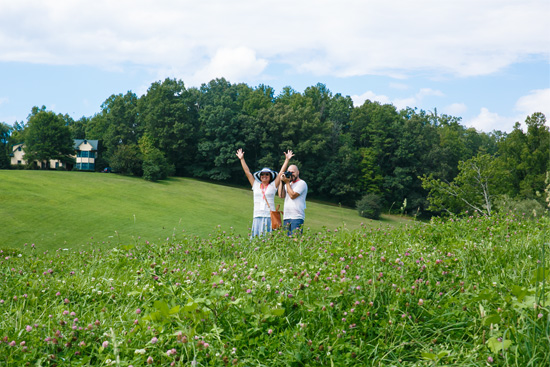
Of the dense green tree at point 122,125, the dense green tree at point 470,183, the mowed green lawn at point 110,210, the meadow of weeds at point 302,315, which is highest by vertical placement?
the dense green tree at point 122,125

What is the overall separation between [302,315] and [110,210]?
29.3 m

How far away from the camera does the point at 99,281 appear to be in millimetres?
4633

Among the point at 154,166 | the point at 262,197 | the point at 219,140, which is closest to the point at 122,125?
the point at 219,140

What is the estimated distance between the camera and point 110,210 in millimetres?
30266

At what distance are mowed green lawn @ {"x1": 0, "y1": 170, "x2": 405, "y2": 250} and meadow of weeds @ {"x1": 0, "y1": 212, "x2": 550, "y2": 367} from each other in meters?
12.9

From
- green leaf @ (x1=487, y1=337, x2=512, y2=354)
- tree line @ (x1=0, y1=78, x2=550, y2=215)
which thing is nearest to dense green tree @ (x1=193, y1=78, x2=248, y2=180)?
tree line @ (x1=0, y1=78, x2=550, y2=215)

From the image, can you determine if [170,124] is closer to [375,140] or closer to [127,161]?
[127,161]

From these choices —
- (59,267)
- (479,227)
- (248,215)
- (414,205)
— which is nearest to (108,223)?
(248,215)

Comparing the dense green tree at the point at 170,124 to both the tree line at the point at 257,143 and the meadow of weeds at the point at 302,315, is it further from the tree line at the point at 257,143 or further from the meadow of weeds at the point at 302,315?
the meadow of weeds at the point at 302,315

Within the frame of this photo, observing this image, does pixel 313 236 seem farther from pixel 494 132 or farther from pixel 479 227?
pixel 494 132

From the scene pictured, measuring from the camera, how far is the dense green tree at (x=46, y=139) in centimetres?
5178

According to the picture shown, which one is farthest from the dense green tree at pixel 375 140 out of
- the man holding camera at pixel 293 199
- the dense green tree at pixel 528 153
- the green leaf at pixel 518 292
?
the green leaf at pixel 518 292

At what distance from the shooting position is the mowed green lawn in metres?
22.9

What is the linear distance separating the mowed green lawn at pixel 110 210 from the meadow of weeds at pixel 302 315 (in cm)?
1286
